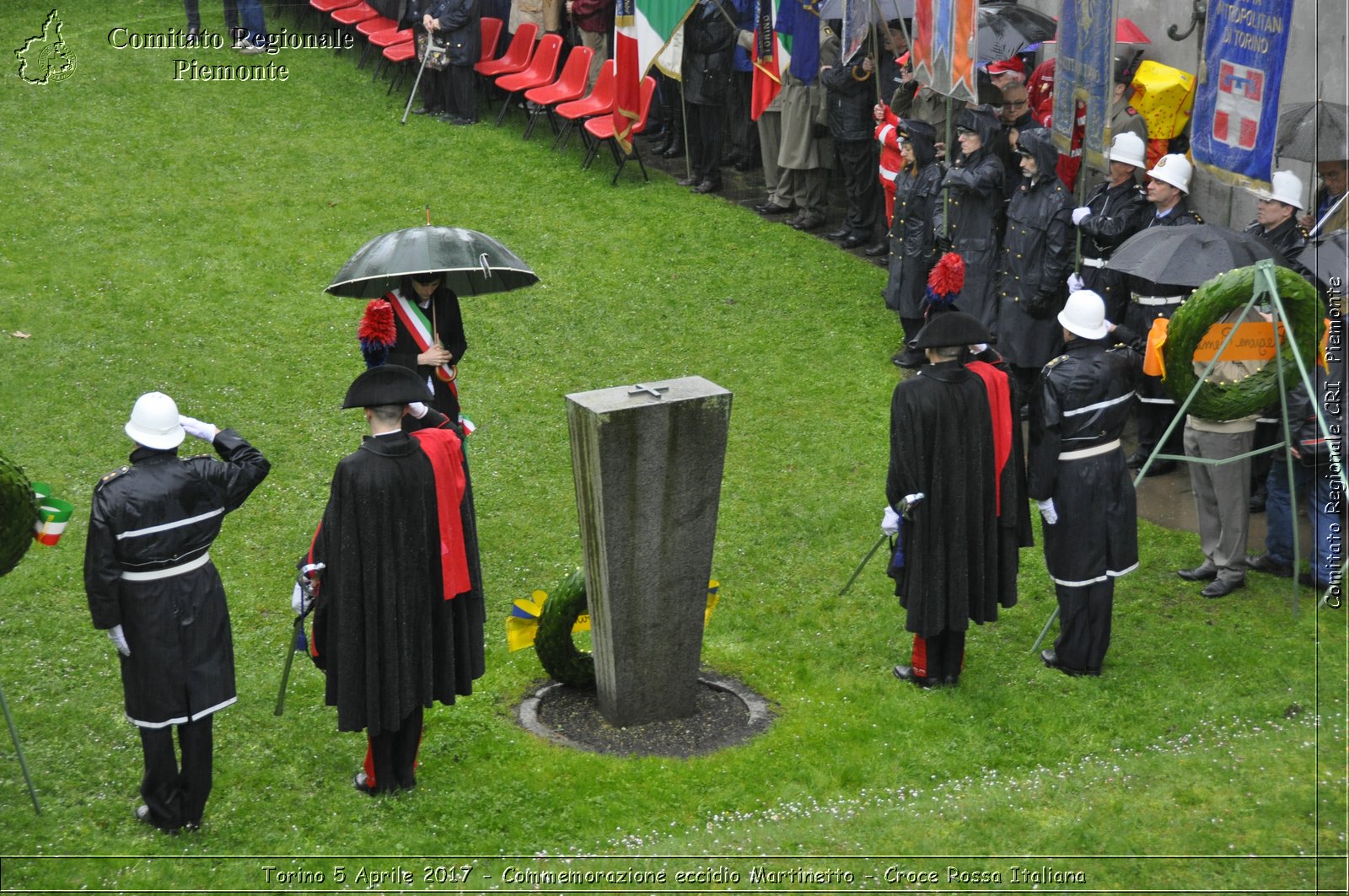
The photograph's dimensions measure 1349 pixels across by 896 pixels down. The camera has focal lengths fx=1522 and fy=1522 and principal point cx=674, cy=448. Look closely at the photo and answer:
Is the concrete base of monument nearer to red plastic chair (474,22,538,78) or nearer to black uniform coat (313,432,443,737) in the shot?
black uniform coat (313,432,443,737)

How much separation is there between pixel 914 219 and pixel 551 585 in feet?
15.2

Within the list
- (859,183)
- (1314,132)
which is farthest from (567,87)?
(1314,132)

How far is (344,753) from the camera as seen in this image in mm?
7430

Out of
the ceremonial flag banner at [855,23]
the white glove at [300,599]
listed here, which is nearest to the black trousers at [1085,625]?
the white glove at [300,599]

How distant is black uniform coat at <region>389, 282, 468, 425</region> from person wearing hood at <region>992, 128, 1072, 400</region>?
4237mm

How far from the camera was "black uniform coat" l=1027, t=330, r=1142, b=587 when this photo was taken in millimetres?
7895

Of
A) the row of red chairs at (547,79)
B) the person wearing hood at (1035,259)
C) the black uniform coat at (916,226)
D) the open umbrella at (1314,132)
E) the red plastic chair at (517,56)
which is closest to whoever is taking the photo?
the open umbrella at (1314,132)

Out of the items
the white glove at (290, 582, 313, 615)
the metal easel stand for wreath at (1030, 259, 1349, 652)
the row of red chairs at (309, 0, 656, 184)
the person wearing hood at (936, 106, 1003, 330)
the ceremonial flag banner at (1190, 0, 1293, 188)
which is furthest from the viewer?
the row of red chairs at (309, 0, 656, 184)

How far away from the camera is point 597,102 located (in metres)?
16.2

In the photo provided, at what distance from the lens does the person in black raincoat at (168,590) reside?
636 centimetres

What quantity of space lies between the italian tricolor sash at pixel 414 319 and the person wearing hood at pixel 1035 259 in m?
4.48

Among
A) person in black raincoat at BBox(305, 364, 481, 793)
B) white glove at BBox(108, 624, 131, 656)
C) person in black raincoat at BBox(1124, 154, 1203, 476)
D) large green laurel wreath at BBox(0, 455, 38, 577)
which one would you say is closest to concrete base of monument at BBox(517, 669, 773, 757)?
person in black raincoat at BBox(305, 364, 481, 793)

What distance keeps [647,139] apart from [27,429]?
8.40 metres

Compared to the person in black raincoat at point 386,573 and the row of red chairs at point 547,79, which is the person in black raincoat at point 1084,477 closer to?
the person in black raincoat at point 386,573
